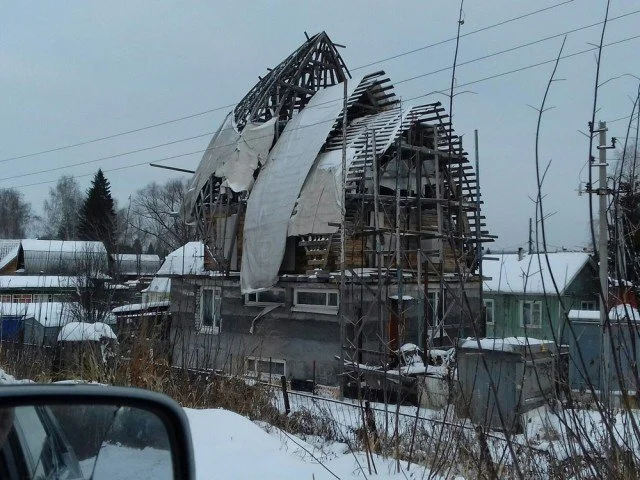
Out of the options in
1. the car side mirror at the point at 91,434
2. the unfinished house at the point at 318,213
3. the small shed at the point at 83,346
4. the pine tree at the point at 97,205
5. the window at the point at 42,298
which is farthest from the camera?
the pine tree at the point at 97,205

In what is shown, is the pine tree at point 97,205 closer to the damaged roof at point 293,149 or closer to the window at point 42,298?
the window at point 42,298

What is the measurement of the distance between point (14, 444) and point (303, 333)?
19.8 metres

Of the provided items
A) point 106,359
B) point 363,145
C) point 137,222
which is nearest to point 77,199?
point 137,222

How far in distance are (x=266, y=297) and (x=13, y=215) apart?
76.4 m

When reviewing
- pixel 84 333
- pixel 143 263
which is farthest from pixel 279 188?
pixel 143 263

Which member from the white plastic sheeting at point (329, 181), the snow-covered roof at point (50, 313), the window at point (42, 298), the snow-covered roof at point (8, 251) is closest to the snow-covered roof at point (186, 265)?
the window at point (42, 298)

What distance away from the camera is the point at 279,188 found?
73.2ft

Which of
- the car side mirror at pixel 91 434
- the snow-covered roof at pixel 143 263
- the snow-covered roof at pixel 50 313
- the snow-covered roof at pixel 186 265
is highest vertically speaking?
the snow-covered roof at pixel 143 263

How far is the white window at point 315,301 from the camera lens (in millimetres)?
20663

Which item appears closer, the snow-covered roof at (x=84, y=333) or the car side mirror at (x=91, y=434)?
the car side mirror at (x=91, y=434)

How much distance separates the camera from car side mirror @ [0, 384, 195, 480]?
1.83m

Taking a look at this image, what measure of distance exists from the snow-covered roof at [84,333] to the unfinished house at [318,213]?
6.67m

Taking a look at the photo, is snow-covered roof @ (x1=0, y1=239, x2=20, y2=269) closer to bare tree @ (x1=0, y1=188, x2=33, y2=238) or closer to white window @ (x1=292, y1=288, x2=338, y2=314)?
bare tree @ (x1=0, y1=188, x2=33, y2=238)

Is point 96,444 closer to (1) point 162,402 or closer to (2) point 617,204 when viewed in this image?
(1) point 162,402
